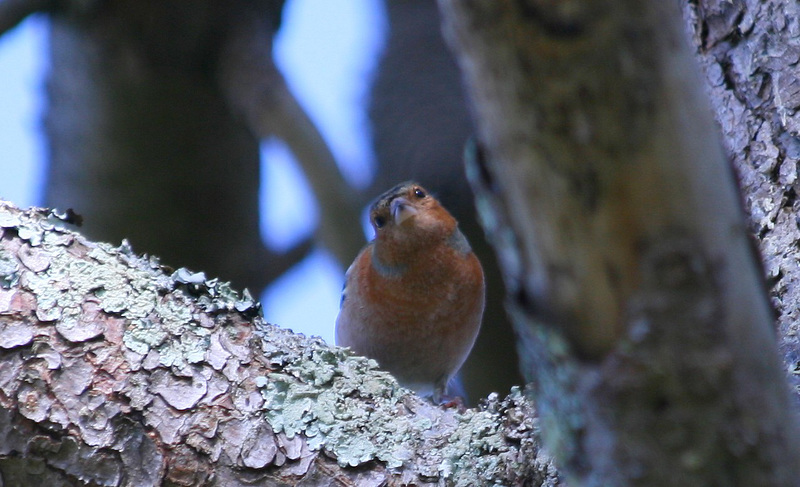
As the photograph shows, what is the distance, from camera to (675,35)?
51.8 inches

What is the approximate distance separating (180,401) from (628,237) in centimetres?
162

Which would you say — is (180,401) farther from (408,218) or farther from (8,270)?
(408,218)

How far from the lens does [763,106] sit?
3.37 meters

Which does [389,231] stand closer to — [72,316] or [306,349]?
[306,349]

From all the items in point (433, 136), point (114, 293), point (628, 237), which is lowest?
point (628, 237)

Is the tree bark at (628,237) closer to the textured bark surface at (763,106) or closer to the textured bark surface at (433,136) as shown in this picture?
the textured bark surface at (763,106)

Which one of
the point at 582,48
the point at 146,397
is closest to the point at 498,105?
the point at 582,48

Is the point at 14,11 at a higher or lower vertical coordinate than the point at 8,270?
higher

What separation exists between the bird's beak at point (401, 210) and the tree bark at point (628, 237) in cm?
320

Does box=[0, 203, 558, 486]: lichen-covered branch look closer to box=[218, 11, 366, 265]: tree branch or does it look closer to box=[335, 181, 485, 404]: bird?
box=[335, 181, 485, 404]: bird

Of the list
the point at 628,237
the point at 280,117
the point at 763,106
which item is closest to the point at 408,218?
the point at 280,117

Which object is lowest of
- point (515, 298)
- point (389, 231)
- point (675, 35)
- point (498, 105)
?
point (515, 298)

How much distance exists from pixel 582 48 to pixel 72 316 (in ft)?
6.16

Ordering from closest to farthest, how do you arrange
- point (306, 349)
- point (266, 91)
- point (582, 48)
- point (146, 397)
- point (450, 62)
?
point (582, 48) < point (146, 397) < point (306, 349) < point (266, 91) < point (450, 62)
